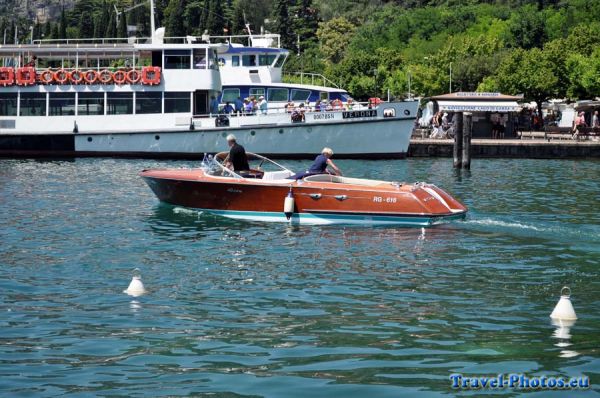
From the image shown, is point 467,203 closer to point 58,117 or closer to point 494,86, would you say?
point 58,117

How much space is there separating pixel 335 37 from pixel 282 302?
106 meters

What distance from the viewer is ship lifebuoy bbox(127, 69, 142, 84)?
4744cm

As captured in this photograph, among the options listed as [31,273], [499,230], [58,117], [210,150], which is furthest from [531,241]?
[58,117]

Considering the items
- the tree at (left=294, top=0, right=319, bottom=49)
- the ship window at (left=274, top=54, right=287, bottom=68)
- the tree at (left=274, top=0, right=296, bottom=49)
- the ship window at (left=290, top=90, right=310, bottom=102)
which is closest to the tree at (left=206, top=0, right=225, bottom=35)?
the tree at (left=294, top=0, right=319, bottom=49)

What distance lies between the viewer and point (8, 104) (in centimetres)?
4878

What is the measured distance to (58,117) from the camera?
48.4m

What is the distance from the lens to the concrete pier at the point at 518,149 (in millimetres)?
50219

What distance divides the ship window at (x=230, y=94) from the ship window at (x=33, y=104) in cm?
799

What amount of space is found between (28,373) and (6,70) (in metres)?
37.7

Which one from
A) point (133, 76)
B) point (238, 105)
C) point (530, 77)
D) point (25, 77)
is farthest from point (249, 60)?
point (530, 77)

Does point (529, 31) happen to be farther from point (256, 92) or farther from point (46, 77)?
point (46, 77)

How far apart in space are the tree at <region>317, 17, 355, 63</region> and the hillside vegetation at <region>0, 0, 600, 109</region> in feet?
0.37

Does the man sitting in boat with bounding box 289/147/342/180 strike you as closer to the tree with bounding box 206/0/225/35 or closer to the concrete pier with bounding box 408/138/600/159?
the concrete pier with bounding box 408/138/600/159

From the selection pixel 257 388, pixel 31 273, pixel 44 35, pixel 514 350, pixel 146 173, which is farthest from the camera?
pixel 44 35
